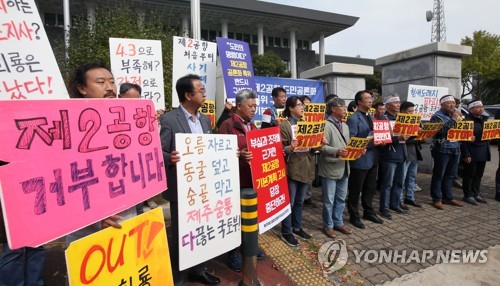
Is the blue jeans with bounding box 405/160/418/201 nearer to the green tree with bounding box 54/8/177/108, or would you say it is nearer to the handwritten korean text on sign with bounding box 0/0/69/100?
the handwritten korean text on sign with bounding box 0/0/69/100

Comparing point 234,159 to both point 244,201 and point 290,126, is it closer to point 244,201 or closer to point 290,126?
point 244,201

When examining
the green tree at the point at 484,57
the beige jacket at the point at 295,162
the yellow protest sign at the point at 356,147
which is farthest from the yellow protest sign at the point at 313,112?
the green tree at the point at 484,57

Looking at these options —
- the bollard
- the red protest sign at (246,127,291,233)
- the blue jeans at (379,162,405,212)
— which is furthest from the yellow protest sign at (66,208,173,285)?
the blue jeans at (379,162,405,212)

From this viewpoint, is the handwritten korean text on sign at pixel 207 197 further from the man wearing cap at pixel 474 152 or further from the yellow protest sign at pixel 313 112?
the man wearing cap at pixel 474 152

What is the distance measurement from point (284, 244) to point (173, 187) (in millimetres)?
1938

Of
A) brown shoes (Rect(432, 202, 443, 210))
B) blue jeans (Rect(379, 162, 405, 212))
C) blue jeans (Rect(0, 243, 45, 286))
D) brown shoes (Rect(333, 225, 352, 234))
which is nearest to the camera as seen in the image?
blue jeans (Rect(0, 243, 45, 286))

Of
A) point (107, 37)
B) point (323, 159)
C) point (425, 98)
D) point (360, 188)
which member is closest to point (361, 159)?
point (360, 188)

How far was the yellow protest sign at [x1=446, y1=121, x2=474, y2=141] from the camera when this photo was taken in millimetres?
5355

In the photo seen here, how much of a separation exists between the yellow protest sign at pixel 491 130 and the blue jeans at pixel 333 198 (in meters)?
3.42

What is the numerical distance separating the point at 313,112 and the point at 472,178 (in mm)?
4174

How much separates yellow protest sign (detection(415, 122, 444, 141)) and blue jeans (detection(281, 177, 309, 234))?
269 centimetres

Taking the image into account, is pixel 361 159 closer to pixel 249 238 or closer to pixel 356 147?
pixel 356 147

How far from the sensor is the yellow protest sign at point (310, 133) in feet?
12.3

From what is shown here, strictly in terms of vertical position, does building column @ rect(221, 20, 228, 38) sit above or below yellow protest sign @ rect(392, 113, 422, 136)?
above
